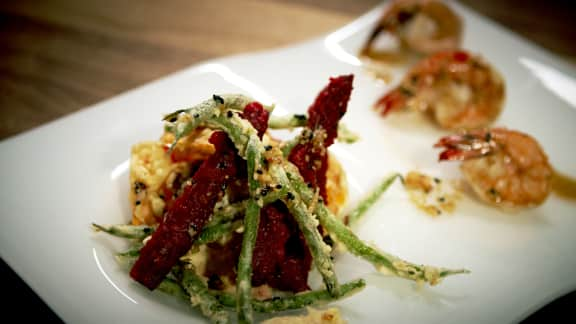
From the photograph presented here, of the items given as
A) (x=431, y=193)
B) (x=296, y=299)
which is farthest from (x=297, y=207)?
(x=431, y=193)

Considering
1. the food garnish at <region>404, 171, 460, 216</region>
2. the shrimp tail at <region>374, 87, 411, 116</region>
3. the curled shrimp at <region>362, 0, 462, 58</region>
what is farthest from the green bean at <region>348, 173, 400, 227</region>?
the curled shrimp at <region>362, 0, 462, 58</region>

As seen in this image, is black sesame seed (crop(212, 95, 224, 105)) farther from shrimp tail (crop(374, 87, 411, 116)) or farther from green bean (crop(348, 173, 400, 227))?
shrimp tail (crop(374, 87, 411, 116))

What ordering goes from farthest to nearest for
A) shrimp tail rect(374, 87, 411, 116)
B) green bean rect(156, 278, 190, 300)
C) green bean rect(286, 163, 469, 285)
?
shrimp tail rect(374, 87, 411, 116) → green bean rect(286, 163, 469, 285) → green bean rect(156, 278, 190, 300)

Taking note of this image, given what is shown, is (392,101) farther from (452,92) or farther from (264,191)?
(264,191)

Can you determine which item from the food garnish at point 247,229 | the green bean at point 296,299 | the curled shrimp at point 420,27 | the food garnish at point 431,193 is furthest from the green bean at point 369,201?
the curled shrimp at point 420,27

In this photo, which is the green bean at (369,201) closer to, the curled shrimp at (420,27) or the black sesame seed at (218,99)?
the black sesame seed at (218,99)

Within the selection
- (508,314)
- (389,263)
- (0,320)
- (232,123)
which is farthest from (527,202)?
(0,320)

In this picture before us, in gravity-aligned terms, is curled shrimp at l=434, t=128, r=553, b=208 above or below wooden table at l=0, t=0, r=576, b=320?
below
